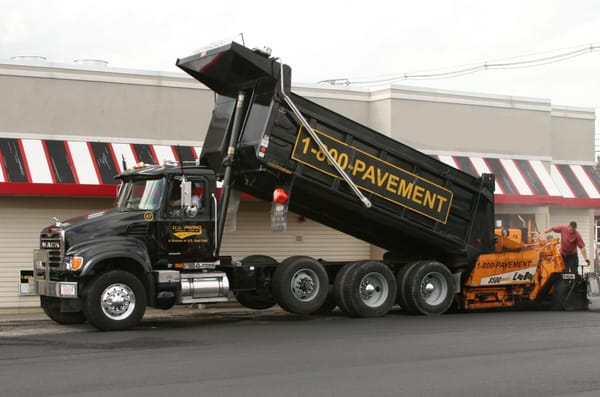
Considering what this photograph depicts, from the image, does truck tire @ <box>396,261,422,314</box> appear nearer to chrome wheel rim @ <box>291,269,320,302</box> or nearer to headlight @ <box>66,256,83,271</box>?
chrome wheel rim @ <box>291,269,320,302</box>

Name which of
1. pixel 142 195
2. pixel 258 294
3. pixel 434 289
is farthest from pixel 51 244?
pixel 434 289

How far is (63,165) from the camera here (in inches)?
692

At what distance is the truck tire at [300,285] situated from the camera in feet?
49.4

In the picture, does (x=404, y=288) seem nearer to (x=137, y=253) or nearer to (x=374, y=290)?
(x=374, y=290)

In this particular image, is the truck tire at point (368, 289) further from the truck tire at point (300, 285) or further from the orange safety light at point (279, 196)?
the orange safety light at point (279, 196)

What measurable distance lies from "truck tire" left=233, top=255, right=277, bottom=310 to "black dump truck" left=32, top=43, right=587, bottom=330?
0.03 m

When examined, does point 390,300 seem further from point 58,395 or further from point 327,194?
point 58,395

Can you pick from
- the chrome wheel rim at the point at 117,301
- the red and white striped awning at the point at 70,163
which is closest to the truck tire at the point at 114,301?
the chrome wheel rim at the point at 117,301

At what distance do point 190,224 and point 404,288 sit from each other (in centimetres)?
441

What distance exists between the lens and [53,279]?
13.9 meters

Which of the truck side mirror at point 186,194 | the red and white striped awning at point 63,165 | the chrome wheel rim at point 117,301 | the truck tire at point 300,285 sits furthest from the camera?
the red and white striped awning at point 63,165

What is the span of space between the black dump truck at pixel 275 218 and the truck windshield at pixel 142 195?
0.09 feet

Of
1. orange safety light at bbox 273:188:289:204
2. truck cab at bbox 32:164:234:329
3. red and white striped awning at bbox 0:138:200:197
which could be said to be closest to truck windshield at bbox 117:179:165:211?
truck cab at bbox 32:164:234:329

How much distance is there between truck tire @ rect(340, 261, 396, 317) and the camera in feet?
51.3
